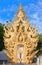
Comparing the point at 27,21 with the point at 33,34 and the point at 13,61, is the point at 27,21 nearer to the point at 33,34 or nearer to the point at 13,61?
the point at 33,34

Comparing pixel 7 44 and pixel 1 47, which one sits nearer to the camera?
pixel 7 44

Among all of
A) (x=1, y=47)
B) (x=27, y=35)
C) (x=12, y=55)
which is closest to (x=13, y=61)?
(x=12, y=55)

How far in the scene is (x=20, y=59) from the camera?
28641 mm

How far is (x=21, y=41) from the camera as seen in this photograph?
2883 cm

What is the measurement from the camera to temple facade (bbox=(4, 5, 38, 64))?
93.9 feet

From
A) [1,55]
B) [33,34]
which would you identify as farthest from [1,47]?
[33,34]

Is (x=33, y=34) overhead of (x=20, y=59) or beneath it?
overhead

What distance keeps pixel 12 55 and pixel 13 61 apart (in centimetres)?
50

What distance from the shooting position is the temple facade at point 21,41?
2862cm

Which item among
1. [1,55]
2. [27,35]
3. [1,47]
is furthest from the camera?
[1,47]

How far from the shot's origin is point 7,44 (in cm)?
2869

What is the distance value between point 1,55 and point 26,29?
355 centimetres

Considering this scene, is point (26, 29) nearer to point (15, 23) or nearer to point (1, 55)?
point (15, 23)

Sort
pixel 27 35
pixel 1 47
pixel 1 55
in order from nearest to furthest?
pixel 27 35 < pixel 1 55 < pixel 1 47
